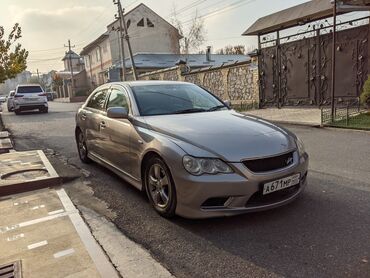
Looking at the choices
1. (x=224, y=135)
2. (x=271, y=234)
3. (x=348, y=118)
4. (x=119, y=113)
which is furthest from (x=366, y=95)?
(x=271, y=234)

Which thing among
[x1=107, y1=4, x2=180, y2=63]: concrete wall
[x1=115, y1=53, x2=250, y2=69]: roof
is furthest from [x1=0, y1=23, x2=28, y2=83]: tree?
[x1=107, y1=4, x2=180, y2=63]: concrete wall

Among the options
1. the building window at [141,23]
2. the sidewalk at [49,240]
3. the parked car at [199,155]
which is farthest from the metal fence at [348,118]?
the building window at [141,23]

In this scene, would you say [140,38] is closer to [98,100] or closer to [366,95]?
[366,95]

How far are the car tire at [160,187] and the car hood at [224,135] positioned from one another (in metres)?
0.35

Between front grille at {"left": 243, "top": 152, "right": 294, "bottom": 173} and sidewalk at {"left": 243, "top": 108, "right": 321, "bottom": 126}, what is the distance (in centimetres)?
759

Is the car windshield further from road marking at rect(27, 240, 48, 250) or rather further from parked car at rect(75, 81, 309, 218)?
road marking at rect(27, 240, 48, 250)

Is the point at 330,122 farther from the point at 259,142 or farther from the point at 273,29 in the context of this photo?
the point at 259,142

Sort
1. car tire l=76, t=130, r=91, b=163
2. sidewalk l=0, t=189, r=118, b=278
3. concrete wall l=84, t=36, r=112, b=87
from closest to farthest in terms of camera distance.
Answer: sidewalk l=0, t=189, r=118, b=278 → car tire l=76, t=130, r=91, b=163 → concrete wall l=84, t=36, r=112, b=87

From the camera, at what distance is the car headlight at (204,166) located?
3531 mm

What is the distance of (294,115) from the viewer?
43.4ft

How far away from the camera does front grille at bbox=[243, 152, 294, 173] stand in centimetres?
358

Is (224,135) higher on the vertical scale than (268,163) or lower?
higher

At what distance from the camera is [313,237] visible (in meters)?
3.42

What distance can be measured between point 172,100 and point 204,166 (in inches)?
68.0
